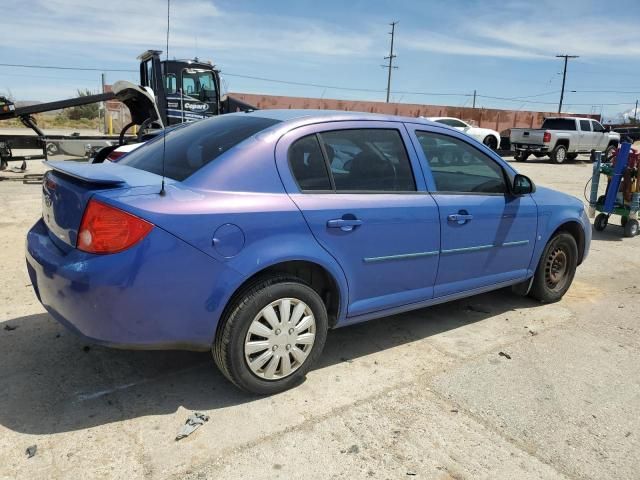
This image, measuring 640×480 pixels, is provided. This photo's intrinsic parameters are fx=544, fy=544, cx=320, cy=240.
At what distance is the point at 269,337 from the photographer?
9.96 ft

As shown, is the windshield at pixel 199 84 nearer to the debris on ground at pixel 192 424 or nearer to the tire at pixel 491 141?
the debris on ground at pixel 192 424

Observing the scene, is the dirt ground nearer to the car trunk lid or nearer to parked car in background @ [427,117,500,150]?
the car trunk lid

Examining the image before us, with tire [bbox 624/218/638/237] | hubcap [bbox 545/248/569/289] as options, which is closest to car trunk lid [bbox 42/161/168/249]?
hubcap [bbox 545/248/569/289]

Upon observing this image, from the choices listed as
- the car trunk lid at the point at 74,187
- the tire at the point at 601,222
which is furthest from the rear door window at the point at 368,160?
the tire at the point at 601,222

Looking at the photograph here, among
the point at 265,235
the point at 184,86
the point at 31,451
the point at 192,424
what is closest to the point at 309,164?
the point at 265,235

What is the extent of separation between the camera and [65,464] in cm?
248

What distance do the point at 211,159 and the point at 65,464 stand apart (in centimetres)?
167

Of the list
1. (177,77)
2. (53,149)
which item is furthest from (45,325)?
(177,77)

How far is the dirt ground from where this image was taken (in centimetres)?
258

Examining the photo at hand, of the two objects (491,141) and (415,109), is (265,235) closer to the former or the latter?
(491,141)

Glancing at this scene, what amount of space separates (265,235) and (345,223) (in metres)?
0.54

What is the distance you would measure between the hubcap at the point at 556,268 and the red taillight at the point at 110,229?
3686 millimetres

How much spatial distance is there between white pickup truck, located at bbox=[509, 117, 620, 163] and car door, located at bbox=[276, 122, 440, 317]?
20911 millimetres

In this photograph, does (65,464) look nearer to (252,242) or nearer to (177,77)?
(252,242)
